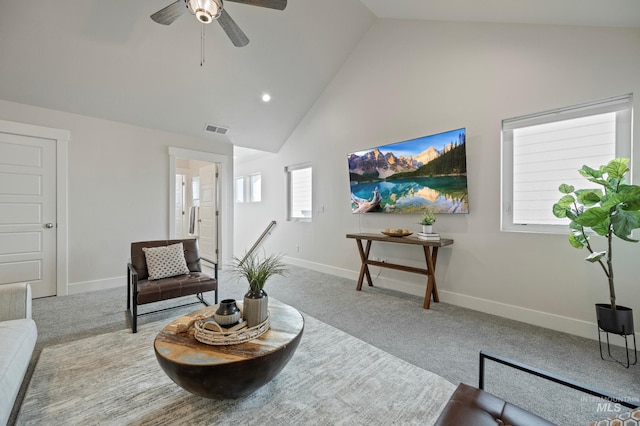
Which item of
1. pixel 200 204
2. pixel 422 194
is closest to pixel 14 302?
pixel 422 194

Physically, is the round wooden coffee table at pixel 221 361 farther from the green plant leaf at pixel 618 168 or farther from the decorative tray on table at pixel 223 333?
the green plant leaf at pixel 618 168

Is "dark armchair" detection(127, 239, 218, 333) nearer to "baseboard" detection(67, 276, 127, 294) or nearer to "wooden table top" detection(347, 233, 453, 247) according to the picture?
"baseboard" detection(67, 276, 127, 294)

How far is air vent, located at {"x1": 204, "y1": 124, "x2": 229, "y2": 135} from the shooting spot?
4789 mm

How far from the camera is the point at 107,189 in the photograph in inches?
161

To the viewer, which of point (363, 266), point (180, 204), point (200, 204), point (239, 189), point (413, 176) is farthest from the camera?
point (239, 189)

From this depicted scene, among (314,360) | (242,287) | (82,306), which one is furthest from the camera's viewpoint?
(242,287)

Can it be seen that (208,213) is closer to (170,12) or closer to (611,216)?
(170,12)

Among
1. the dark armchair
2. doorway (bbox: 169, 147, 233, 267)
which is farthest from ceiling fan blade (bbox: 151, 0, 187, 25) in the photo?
doorway (bbox: 169, 147, 233, 267)

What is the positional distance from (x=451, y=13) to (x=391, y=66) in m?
0.99

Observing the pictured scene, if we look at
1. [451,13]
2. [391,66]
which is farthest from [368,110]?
[451,13]

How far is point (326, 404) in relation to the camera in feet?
5.33

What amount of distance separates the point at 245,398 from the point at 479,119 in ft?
11.7

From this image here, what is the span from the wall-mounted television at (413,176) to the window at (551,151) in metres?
0.48

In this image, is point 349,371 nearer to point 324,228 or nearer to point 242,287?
point 242,287
